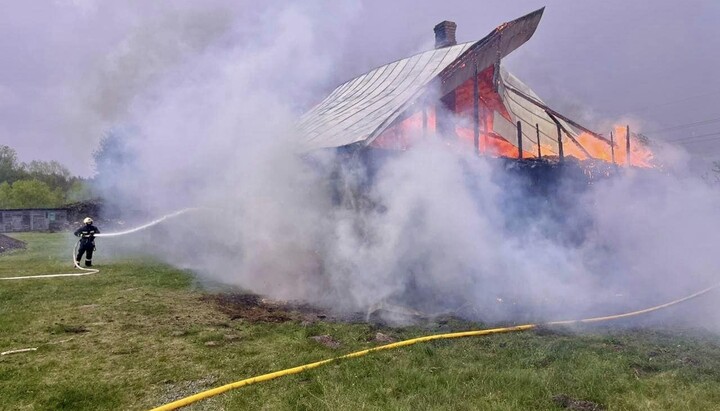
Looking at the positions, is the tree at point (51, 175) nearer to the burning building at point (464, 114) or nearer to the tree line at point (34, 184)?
the tree line at point (34, 184)

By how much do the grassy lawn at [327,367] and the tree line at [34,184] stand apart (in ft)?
145

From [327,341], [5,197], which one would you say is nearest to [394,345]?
[327,341]

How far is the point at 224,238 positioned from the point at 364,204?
690cm

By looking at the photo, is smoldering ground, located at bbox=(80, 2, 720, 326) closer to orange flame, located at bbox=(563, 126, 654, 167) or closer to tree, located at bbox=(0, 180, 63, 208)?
orange flame, located at bbox=(563, 126, 654, 167)

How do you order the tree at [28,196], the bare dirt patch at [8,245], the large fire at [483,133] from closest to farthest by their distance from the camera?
1. the large fire at [483,133]
2. the bare dirt patch at [8,245]
3. the tree at [28,196]

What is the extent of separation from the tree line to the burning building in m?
41.0

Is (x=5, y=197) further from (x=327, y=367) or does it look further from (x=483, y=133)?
(x=327, y=367)

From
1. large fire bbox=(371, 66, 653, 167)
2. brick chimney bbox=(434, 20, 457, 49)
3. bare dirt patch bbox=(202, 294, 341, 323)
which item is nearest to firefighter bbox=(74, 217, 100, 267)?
bare dirt patch bbox=(202, 294, 341, 323)

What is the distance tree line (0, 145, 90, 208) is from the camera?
55188mm

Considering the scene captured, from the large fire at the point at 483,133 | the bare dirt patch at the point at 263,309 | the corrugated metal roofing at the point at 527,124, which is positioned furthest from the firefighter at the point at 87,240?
the corrugated metal roofing at the point at 527,124

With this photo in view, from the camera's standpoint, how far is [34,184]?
5616 centimetres

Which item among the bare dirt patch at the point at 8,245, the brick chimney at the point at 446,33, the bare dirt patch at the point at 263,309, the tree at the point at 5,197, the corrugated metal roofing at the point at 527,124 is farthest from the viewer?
the tree at the point at 5,197

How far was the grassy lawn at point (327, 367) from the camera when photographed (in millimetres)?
4680

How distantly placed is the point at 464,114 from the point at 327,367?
9.53m
